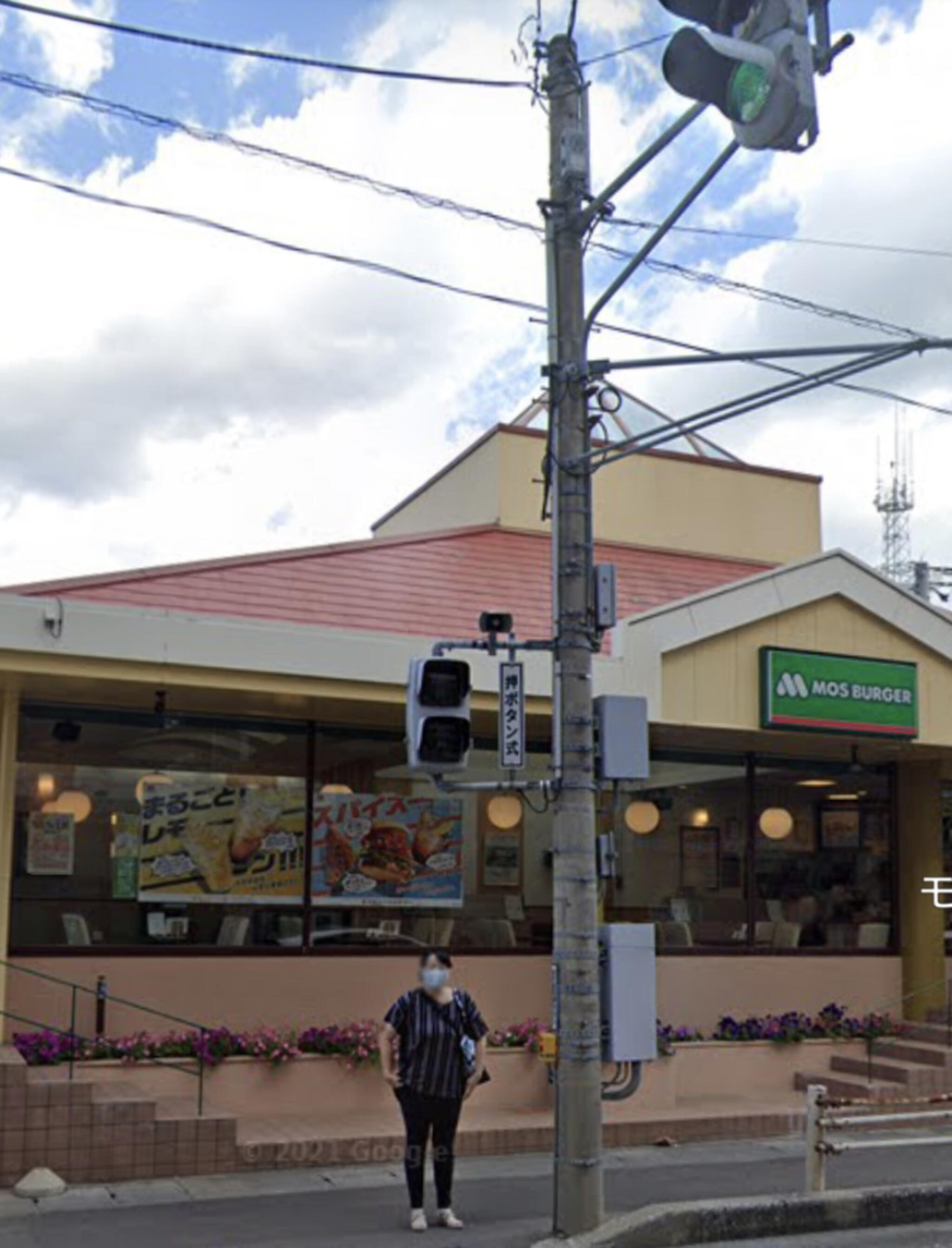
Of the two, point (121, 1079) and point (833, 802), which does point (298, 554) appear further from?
point (833, 802)

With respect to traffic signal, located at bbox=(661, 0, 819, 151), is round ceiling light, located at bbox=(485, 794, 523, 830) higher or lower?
lower

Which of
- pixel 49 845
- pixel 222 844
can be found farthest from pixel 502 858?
pixel 49 845

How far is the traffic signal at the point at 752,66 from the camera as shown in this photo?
5.93 m

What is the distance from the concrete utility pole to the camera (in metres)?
8.84

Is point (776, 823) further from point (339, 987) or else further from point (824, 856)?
point (339, 987)

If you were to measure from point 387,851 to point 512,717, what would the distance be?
545 centimetres

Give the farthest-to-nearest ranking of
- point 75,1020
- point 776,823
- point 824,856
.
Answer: point 824,856 → point 776,823 → point 75,1020

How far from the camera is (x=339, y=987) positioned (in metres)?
13.9

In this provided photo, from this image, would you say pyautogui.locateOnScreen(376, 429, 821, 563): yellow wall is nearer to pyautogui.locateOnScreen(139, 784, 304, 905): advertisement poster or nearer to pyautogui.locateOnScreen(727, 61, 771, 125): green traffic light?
pyautogui.locateOnScreen(139, 784, 304, 905): advertisement poster

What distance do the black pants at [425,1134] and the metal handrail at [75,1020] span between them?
2251mm

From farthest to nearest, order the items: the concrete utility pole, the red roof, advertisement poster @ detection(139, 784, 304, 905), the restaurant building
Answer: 1. advertisement poster @ detection(139, 784, 304, 905)
2. the red roof
3. the restaurant building
4. the concrete utility pole

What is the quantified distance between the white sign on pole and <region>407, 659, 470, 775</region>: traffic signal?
39 cm

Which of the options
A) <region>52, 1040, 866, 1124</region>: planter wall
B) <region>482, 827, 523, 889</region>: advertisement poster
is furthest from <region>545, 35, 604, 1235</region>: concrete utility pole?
<region>482, 827, 523, 889</region>: advertisement poster

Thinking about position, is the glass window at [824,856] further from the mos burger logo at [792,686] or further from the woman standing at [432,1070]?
the woman standing at [432,1070]
